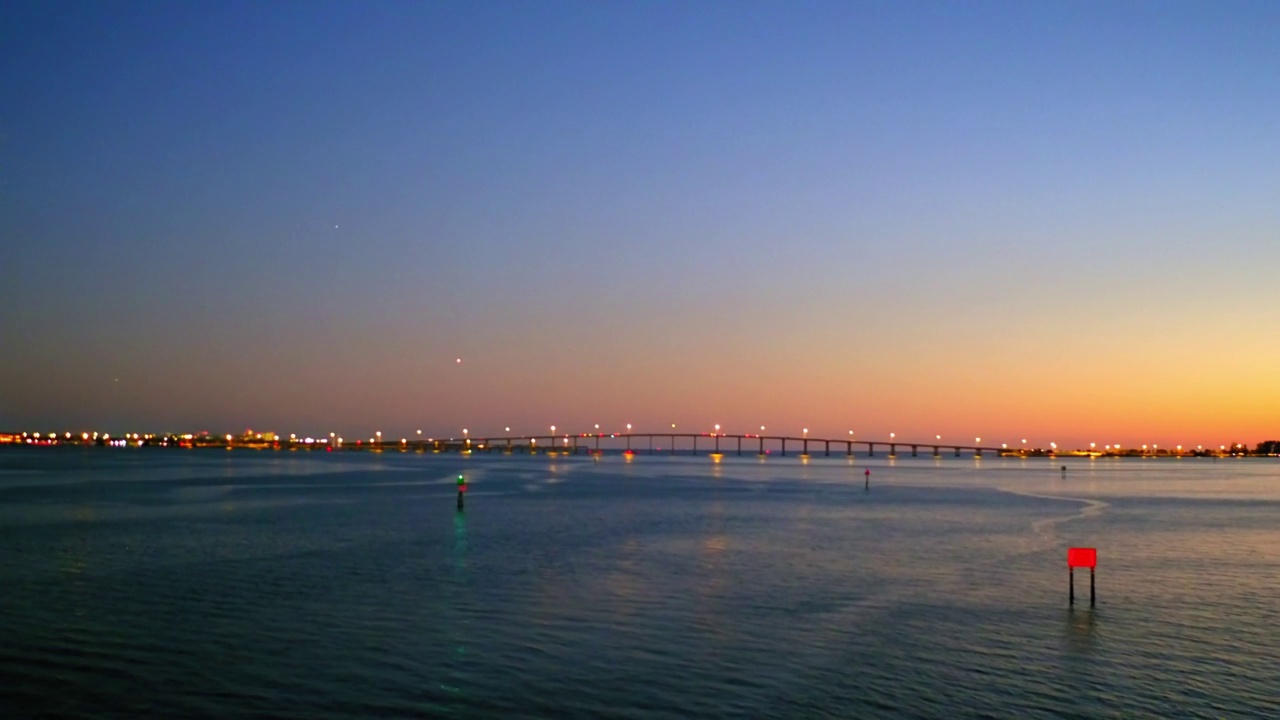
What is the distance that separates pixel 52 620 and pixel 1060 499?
7594 cm

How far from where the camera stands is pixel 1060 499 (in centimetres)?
8300

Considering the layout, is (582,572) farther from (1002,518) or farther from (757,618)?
(1002,518)

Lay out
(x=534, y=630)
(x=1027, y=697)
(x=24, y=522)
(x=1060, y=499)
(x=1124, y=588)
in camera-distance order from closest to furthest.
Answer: (x=1027, y=697)
(x=534, y=630)
(x=1124, y=588)
(x=24, y=522)
(x=1060, y=499)

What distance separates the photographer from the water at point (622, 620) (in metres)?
17.9

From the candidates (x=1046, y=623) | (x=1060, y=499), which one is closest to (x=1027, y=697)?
(x=1046, y=623)

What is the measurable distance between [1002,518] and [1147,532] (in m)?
9.77

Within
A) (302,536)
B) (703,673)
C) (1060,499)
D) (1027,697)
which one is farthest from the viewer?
(1060,499)

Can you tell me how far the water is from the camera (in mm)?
17859

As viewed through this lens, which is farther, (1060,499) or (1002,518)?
(1060,499)

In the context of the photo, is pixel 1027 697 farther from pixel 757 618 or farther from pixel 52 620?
pixel 52 620

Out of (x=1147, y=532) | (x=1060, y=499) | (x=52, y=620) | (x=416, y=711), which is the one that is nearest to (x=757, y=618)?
(x=416, y=711)

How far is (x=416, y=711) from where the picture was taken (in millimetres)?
16812

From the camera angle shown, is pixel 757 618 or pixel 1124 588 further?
pixel 1124 588

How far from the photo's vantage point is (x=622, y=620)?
2470 centimetres
